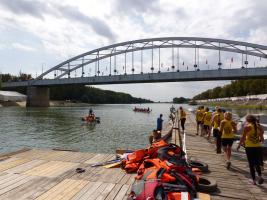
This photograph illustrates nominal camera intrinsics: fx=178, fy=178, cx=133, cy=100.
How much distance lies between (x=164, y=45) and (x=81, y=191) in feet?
184

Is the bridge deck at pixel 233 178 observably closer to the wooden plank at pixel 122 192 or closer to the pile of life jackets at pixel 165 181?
the pile of life jackets at pixel 165 181

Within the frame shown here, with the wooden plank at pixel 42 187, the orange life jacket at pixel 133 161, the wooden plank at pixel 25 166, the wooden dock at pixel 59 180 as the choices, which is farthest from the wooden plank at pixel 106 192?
the wooden plank at pixel 25 166

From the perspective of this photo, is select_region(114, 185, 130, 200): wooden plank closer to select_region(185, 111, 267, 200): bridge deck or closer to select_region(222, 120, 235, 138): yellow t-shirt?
select_region(185, 111, 267, 200): bridge deck

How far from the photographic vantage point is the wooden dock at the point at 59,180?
4.26m

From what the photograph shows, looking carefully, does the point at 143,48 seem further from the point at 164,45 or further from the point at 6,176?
the point at 6,176

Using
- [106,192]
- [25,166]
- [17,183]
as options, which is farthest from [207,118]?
[17,183]

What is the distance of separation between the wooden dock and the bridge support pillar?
77.8 m

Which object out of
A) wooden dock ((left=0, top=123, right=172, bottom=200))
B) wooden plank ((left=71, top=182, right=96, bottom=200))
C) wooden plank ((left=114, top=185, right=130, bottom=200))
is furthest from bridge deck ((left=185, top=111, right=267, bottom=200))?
wooden plank ((left=71, top=182, right=96, bottom=200))

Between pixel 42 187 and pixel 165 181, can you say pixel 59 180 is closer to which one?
pixel 42 187

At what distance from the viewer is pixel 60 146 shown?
1426 cm

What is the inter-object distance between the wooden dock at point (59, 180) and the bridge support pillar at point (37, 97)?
255 ft

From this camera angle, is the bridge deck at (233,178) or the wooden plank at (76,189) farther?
the bridge deck at (233,178)

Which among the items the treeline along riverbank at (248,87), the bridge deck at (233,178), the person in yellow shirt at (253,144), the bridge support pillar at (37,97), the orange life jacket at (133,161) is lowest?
the bridge deck at (233,178)

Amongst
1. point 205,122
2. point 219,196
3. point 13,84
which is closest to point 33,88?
point 13,84
